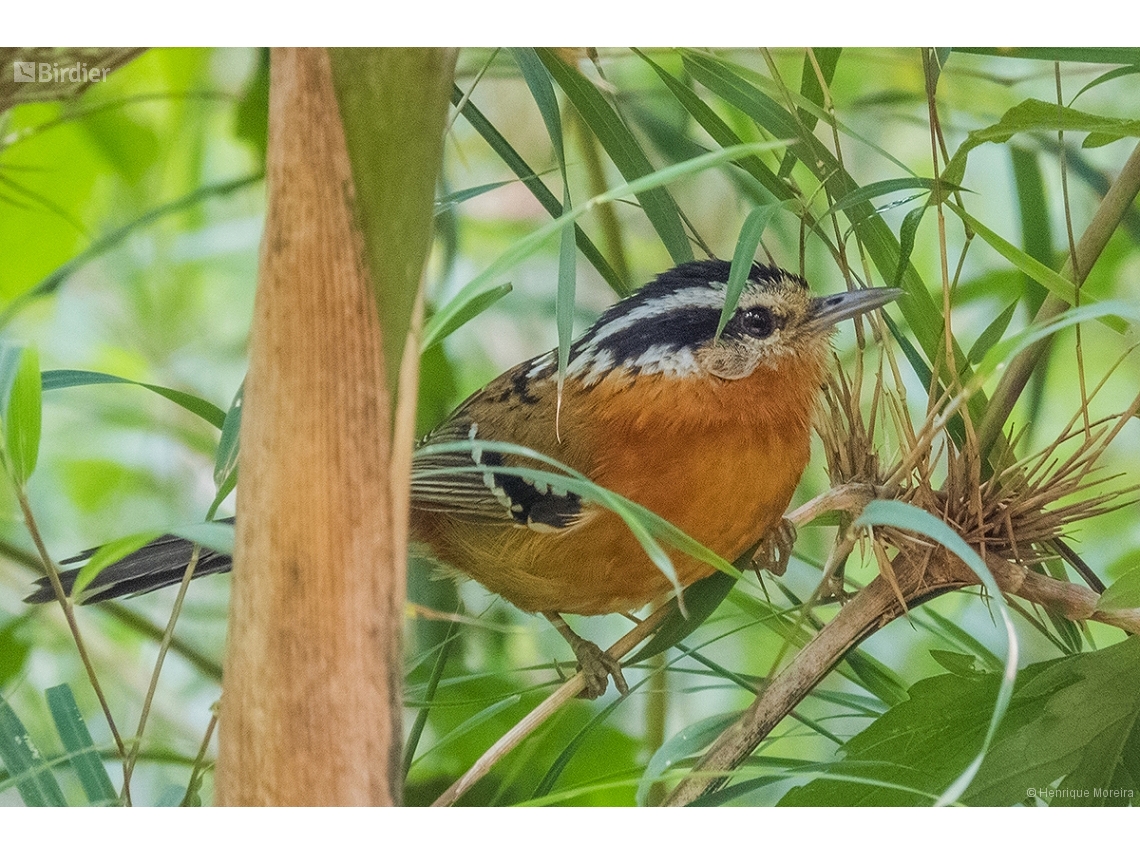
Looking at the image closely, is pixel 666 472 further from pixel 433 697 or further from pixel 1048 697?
pixel 1048 697

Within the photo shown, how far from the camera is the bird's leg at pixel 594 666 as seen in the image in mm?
1227

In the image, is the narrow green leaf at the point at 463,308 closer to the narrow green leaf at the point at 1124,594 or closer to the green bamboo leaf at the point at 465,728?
the green bamboo leaf at the point at 465,728

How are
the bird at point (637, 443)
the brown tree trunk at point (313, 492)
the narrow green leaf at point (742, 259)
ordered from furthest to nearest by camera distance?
1. the bird at point (637, 443)
2. the narrow green leaf at point (742, 259)
3. the brown tree trunk at point (313, 492)

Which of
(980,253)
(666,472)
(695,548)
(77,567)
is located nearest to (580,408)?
(666,472)

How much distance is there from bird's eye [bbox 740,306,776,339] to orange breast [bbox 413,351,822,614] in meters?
0.05

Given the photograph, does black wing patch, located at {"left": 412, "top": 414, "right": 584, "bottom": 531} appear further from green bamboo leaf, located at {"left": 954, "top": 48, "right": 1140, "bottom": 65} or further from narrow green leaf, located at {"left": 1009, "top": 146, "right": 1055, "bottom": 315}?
green bamboo leaf, located at {"left": 954, "top": 48, "right": 1140, "bottom": 65}

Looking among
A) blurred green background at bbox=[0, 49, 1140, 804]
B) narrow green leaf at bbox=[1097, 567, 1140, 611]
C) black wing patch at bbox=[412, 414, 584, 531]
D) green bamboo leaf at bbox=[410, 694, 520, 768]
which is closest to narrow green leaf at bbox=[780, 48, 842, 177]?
blurred green background at bbox=[0, 49, 1140, 804]

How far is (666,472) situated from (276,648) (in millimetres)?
496

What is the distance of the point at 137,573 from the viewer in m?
1.21

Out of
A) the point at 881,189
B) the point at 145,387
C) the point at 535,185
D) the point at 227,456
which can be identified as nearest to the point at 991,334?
the point at 881,189

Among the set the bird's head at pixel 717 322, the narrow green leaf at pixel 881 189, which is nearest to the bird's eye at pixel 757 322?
the bird's head at pixel 717 322

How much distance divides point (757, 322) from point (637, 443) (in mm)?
211

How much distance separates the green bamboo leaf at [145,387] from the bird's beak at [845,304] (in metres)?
0.73
